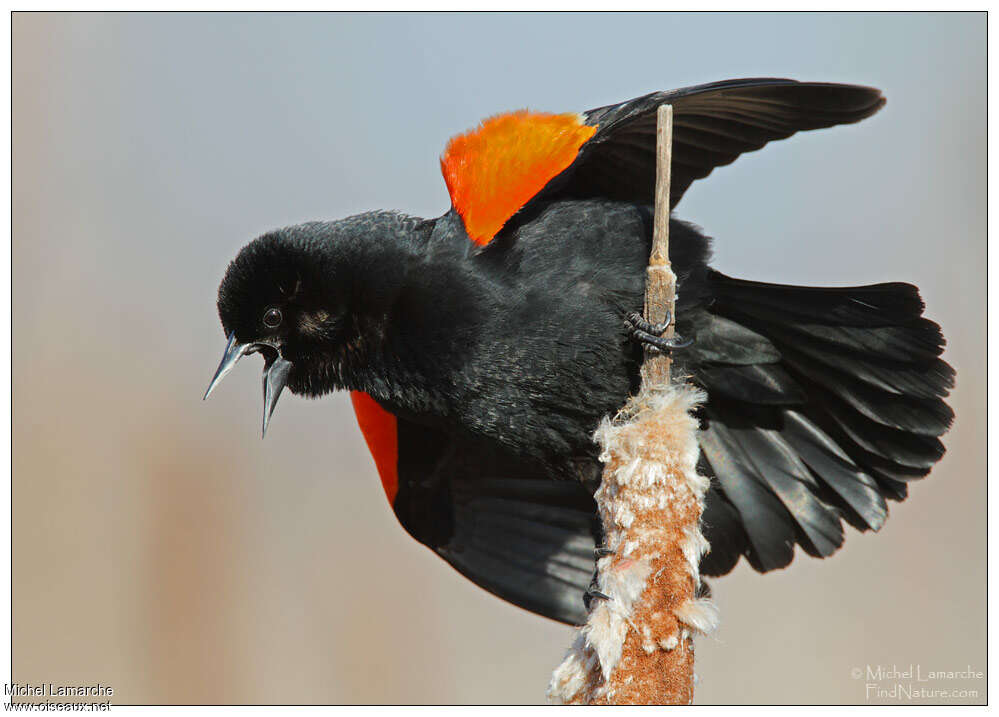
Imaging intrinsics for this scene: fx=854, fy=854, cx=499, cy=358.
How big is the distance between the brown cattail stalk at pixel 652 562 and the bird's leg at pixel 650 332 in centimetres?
11

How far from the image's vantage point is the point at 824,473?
254 centimetres

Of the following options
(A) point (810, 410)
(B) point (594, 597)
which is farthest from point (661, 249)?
(A) point (810, 410)

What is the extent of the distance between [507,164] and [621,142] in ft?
1.04

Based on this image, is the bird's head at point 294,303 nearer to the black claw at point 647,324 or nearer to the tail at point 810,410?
the black claw at point 647,324

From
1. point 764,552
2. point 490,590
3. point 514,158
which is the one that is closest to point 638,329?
point 514,158

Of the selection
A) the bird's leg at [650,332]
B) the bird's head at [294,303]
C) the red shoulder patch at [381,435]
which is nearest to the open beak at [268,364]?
the bird's head at [294,303]

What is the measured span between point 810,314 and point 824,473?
510mm

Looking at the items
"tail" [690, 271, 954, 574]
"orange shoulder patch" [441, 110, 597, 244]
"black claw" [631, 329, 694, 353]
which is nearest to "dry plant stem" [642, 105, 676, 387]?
"black claw" [631, 329, 694, 353]

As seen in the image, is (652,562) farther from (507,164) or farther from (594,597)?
(507,164)

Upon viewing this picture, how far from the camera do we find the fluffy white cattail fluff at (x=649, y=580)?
1561 mm

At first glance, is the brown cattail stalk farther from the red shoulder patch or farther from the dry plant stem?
the red shoulder patch

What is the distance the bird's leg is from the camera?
6.19 ft

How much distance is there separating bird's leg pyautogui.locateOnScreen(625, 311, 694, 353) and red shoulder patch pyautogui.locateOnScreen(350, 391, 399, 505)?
82cm

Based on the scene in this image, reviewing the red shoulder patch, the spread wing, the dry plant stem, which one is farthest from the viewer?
the red shoulder patch
